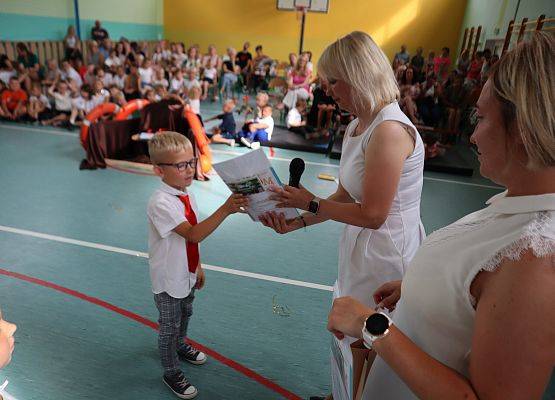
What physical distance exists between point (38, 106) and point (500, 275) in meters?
9.91

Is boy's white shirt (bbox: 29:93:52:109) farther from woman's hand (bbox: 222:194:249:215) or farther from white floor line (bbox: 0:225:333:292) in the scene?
woman's hand (bbox: 222:194:249:215)

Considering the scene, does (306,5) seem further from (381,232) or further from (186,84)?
(381,232)

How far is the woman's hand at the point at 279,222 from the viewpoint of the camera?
198cm

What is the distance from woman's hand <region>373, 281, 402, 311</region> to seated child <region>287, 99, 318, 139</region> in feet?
23.4

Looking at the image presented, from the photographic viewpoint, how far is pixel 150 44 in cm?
1595

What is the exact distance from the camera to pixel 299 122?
901 centimetres

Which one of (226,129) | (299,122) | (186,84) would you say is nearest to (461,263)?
(226,129)

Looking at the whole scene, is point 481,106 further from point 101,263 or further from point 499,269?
point 101,263

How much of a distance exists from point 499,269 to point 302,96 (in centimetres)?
944

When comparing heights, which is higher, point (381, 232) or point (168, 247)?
point (381, 232)

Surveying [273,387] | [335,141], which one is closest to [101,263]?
[273,387]

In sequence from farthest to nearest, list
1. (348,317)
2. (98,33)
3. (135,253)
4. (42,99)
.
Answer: (98,33) → (42,99) → (135,253) → (348,317)

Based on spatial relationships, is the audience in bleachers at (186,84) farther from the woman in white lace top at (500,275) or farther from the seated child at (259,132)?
the woman in white lace top at (500,275)

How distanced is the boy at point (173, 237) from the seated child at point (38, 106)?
7.99 metres
